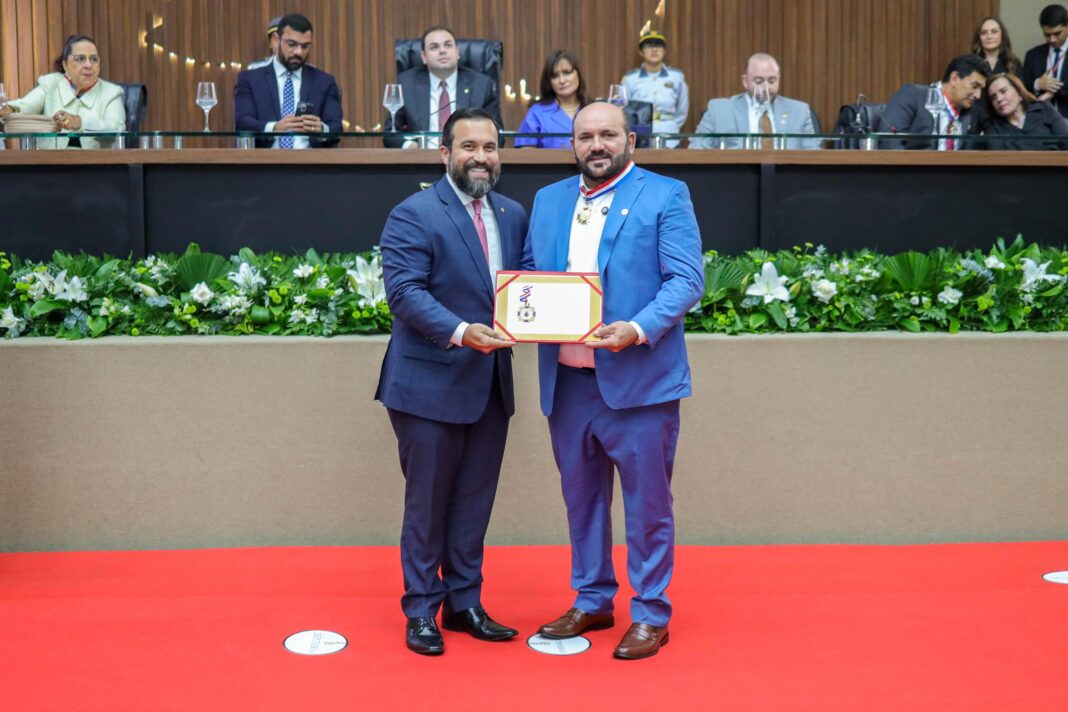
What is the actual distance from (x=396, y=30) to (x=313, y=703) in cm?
635

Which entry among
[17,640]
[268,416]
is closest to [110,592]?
[17,640]

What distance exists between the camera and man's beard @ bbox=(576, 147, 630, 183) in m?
2.79

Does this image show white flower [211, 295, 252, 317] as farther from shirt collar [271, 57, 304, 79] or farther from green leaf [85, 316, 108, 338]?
shirt collar [271, 57, 304, 79]

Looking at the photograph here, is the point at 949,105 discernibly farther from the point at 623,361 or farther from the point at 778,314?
the point at 623,361

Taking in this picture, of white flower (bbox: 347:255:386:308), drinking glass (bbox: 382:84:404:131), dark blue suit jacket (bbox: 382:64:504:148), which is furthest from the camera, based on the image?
dark blue suit jacket (bbox: 382:64:504:148)

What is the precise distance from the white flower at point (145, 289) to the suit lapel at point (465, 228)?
1438 mm

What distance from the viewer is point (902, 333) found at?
12.9 feet

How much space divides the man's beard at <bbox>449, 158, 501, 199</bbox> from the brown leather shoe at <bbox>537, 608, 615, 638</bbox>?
3.50 ft

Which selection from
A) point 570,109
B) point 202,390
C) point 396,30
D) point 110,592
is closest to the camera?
point 110,592

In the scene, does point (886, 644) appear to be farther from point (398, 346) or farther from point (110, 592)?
point (110, 592)

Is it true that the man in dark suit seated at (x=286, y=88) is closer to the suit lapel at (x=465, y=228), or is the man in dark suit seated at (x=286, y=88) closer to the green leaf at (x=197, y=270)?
the green leaf at (x=197, y=270)

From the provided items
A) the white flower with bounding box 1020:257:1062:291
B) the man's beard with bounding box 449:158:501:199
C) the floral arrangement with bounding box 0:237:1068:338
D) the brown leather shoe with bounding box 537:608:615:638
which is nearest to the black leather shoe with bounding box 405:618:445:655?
the brown leather shoe with bounding box 537:608:615:638

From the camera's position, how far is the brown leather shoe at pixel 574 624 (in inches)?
114

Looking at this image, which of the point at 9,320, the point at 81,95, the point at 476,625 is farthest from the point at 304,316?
the point at 81,95
